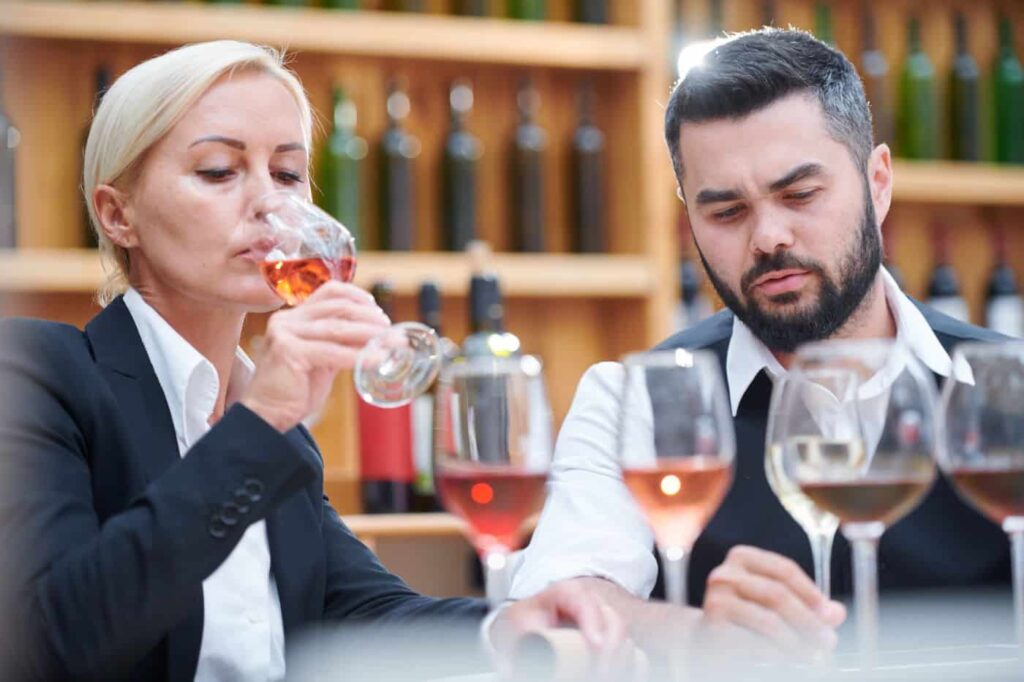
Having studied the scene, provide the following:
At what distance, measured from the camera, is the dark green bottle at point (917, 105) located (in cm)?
305

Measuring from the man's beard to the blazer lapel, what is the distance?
0.61 m

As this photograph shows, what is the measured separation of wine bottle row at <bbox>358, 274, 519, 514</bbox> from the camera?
2.54 meters

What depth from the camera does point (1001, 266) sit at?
3.11 metres

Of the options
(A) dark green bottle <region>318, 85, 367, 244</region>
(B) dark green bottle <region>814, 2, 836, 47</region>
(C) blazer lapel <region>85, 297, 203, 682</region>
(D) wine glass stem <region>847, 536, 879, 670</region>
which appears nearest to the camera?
(D) wine glass stem <region>847, 536, 879, 670</region>

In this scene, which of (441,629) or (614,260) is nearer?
(441,629)

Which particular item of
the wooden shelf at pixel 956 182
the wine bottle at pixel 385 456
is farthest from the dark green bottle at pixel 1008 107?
the wine bottle at pixel 385 456

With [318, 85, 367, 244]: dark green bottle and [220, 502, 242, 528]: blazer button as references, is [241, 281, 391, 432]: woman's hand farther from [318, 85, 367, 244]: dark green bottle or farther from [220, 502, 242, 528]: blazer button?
→ [318, 85, 367, 244]: dark green bottle

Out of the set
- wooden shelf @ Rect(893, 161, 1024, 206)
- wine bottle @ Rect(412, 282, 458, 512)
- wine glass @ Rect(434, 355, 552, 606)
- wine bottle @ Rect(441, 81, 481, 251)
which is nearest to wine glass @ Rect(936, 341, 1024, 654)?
wine glass @ Rect(434, 355, 552, 606)

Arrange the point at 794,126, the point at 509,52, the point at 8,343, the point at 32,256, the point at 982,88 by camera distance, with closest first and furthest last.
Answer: the point at 8,343, the point at 794,126, the point at 32,256, the point at 509,52, the point at 982,88

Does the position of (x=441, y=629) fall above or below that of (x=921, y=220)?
below

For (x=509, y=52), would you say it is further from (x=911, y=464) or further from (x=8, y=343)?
(x=911, y=464)

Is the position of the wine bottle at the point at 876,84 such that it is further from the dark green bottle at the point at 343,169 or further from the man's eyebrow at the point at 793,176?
the man's eyebrow at the point at 793,176

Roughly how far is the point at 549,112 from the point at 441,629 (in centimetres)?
177

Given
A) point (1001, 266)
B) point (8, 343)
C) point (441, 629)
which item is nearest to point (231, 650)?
point (441, 629)
